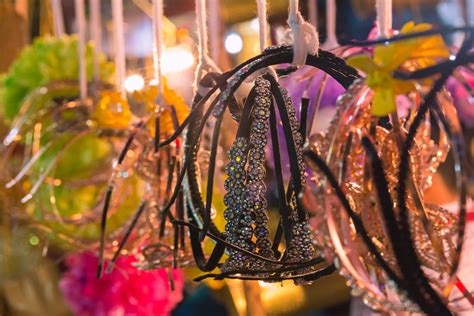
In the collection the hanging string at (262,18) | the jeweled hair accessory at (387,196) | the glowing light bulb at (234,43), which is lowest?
the jeweled hair accessory at (387,196)

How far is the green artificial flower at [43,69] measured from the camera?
0.72 meters

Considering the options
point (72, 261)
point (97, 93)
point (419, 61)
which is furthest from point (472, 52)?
point (72, 261)

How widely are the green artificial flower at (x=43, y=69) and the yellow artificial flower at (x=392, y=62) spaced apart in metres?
0.47

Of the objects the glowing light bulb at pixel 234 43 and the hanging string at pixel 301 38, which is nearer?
the hanging string at pixel 301 38

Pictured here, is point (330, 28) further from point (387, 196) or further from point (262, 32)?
point (387, 196)

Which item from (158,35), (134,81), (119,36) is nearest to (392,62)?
(158,35)

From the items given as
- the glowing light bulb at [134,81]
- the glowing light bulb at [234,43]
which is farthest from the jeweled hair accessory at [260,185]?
the glowing light bulb at [234,43]

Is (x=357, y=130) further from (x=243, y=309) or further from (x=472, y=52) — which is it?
(x=243, y=309)

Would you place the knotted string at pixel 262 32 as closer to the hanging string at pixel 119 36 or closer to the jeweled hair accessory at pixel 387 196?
the jeweled hair accessory at pixel 387 196

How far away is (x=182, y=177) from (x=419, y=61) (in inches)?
5.6

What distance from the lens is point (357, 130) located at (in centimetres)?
30

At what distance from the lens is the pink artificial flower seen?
2.27 feet

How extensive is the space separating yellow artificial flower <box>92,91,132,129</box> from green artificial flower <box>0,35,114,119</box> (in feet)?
0.50

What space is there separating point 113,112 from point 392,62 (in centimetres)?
33
